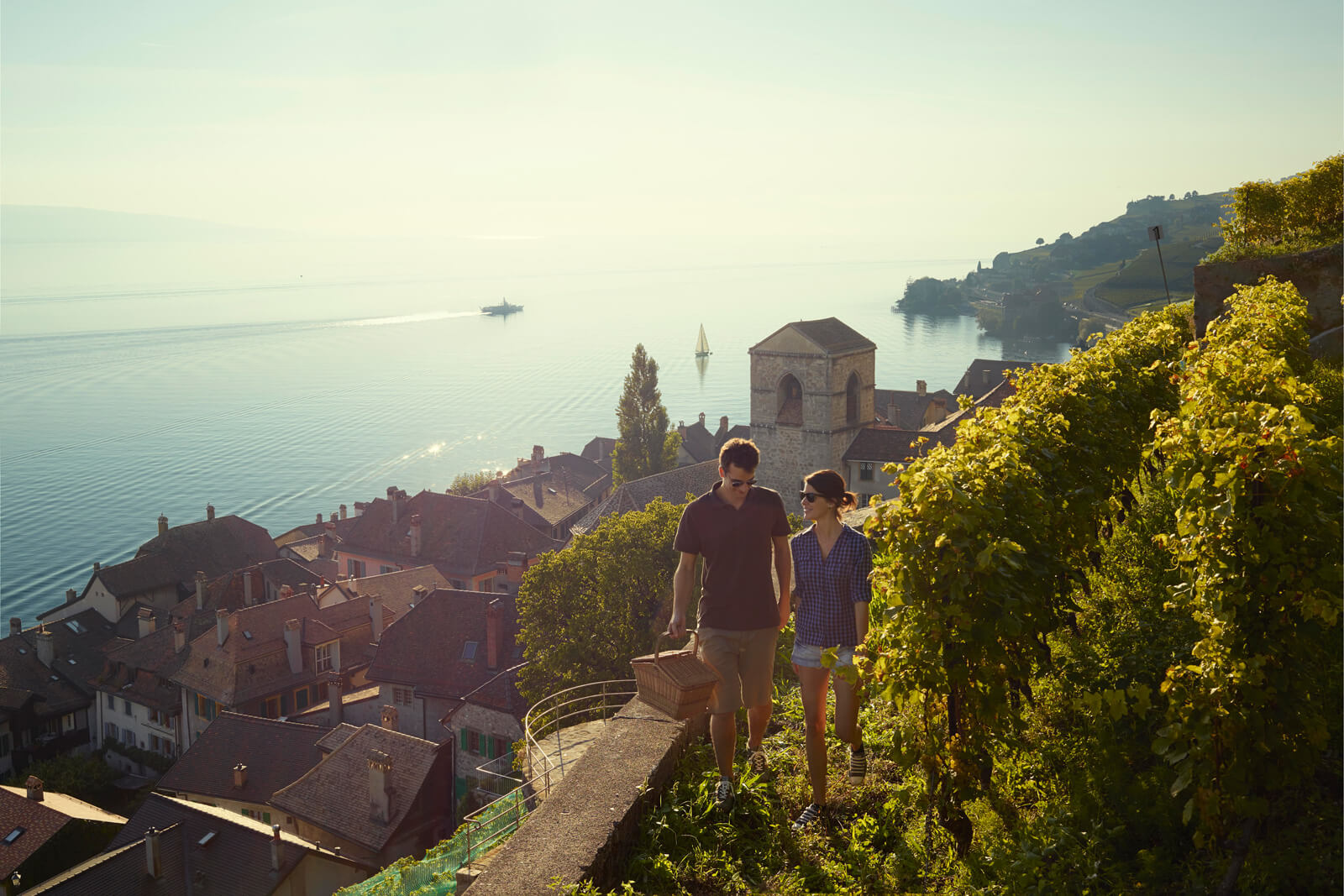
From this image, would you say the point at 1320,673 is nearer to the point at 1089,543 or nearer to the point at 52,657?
the point at 1089,543

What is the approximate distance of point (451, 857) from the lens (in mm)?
11938

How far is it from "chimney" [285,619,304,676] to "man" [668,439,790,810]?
147 feet

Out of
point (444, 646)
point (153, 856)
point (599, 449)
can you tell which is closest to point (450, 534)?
point (444, 646)

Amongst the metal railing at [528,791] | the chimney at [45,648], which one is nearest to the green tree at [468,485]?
the chimney at [45,648]

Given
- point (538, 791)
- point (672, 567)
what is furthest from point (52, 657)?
point (538, 791)

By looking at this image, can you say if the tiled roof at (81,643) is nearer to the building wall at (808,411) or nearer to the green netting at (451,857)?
the building wall at (808,411)

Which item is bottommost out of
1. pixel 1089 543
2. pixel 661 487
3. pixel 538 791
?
pixel 661 487

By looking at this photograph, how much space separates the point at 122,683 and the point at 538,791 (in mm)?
48778

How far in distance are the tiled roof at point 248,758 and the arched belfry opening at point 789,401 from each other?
2502 centimetres

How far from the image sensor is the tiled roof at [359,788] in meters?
30.1

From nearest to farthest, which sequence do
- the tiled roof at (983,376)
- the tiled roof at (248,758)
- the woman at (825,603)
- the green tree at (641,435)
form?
1. the woman at (825,603)
2. the tiled roof at (248,758)
3. the tiled roof at (983,376)
4. the green tree at (641,435)

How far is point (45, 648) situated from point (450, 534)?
22.6 meters

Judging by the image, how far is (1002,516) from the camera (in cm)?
664

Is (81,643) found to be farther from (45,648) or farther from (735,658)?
(735,658)
